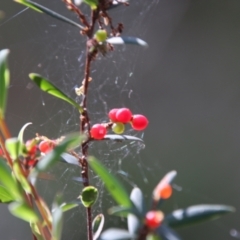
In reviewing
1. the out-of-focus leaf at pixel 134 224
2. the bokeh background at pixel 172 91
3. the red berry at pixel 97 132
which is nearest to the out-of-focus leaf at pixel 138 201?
the out-of-focus leaf at pixel 134 224

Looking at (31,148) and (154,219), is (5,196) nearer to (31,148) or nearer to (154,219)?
(31,148)

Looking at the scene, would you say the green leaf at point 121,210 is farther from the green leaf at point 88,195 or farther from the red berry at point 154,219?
the green leaf at point 88,195

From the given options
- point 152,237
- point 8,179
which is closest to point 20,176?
point 8,179

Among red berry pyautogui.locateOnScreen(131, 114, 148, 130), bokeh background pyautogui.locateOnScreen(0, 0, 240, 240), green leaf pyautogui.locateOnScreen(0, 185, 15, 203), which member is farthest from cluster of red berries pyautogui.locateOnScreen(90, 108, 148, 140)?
bokeh background pyautogui.locateOnScreen(0, 0, 240, 240)

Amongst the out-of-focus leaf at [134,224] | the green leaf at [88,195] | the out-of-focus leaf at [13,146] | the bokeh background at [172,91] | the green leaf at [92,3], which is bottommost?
the bokeh background at [172,91]

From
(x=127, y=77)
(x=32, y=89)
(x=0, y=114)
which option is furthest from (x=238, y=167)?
(x=0, y=114)

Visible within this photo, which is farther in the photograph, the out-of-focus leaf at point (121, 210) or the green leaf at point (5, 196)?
the green leaf at point (5, 196)

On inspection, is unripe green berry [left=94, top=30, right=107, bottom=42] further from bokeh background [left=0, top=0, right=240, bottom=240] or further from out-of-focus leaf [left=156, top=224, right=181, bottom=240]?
bokeh background [left=0, top=0, right=240, bottom=240]
